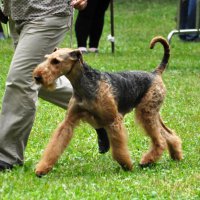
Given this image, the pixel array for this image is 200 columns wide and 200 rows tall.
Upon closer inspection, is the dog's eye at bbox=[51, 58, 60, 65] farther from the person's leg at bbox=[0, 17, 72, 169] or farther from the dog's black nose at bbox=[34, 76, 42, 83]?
the person's leg at bbox=[0, 17, 72, 169]

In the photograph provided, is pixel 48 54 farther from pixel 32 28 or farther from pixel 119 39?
pixel 119 39

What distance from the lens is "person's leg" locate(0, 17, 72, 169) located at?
19.6ft

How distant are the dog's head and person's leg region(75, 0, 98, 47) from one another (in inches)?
284

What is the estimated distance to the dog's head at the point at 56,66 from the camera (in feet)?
18.2

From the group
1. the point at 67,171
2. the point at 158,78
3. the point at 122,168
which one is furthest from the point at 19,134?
the point at 158,78

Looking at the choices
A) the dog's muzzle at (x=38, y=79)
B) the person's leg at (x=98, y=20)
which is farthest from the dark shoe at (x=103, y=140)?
the person's leg at (x=98, y=20)

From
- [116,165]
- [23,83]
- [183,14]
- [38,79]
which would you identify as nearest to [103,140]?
[116,165]

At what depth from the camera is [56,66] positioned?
5.72 meters

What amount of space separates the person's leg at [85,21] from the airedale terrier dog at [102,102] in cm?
683

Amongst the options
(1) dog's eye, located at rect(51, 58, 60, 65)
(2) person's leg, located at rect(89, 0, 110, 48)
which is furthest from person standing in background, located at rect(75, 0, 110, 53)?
(1) dog's eye, located at rect(51, 58, 60, 65)

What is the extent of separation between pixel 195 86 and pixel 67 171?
503 centimetres

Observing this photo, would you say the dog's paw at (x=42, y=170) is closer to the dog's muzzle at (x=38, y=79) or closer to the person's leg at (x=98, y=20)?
the dog's muzzle at (x=38, y=79)

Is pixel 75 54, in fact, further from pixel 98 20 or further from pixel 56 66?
pixel 98 20

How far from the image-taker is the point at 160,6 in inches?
912
